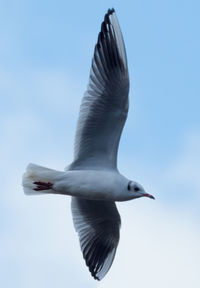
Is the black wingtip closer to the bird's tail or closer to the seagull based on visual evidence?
the seagull

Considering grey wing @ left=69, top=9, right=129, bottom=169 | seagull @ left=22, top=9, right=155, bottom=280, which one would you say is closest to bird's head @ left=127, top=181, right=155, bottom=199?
seagull @ left=22, top=9, right=155, bottom=280

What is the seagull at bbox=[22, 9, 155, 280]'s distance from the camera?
11281 millimetres

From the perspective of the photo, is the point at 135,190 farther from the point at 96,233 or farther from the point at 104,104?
the point at 96,233

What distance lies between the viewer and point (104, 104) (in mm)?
11328

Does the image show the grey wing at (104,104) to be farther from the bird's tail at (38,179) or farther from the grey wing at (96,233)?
the grey wing at (96,233)

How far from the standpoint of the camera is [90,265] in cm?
1253

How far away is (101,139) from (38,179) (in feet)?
3.15

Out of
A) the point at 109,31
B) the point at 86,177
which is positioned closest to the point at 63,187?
the point at 86,177

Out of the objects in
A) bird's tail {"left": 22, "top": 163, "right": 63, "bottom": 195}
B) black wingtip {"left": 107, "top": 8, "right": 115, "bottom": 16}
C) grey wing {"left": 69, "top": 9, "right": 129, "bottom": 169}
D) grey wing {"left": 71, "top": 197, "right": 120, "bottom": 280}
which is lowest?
grey wing {"left": 71, "top": 197, "right": 120, "bottom": 280}

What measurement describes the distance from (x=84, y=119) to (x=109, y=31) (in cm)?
116

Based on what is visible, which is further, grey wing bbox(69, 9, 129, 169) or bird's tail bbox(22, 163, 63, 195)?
bird's tail bbox(22, 163, 63, 195)

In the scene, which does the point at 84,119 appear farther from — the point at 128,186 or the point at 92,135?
the point at 128,186

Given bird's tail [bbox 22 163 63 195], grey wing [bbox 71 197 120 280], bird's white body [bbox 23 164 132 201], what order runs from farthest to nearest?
grey wing [bbox 71 197 120 280] < bird's tail [bbox 22 163 63 195] < bird's white body [bbox 23 164 132 201]

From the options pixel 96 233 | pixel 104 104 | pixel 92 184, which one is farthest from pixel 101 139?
pixel 96 233
